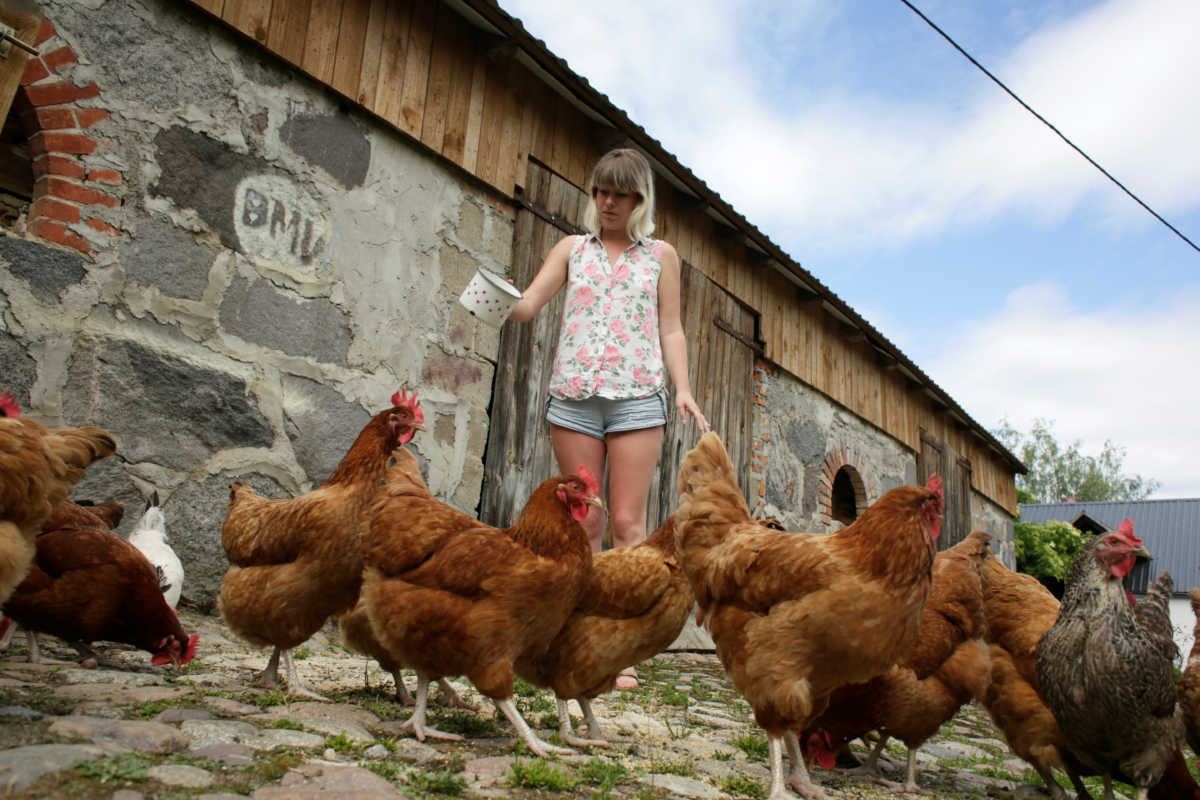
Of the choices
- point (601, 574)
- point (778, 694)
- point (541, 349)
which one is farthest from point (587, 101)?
point (778, 694)

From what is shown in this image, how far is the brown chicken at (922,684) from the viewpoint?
3.20 m

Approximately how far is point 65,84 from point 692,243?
5.52 m

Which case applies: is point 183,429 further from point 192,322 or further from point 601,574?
point 601,574

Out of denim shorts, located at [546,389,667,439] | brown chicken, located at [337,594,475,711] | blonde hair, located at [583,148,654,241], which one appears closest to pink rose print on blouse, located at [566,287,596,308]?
blonde hair, located at [583,148,654,241]

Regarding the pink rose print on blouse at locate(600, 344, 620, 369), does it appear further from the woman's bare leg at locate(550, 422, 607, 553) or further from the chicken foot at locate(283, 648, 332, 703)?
the chicken foot at locate(283, 648, 332, 703)

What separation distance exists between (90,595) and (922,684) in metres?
3.53

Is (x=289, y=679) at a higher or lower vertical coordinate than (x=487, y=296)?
lower

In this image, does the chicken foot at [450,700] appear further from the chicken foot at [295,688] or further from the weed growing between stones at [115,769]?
the weed growing between stones at [115,769]

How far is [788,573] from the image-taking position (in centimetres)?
262

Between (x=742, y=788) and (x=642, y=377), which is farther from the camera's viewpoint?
(x=642, y=377)

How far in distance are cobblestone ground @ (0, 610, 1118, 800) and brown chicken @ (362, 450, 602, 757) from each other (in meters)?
0.25

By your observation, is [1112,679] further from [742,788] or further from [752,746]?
[742,788]

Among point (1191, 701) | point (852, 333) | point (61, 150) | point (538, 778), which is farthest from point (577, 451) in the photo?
point (852, 333)

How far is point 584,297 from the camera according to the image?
3.91m
